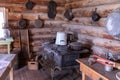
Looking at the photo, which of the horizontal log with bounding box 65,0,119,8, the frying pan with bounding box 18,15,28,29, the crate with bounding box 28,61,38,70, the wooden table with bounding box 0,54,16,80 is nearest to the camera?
the wooden table with bounding box 0,54,16,80

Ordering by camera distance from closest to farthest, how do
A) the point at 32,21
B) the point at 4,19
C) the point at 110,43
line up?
the point at 110,43, the point at 4,19, the point at 32,21

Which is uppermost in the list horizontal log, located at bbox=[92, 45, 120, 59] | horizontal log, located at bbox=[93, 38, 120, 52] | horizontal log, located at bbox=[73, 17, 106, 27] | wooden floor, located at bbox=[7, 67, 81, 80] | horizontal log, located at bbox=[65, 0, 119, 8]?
Answer: horizontal log, located at bbox=[65, 0, 119, 8]

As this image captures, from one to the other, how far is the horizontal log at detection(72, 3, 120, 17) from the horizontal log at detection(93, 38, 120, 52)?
47cm

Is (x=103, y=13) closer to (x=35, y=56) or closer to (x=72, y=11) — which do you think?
(x=72, y=11)

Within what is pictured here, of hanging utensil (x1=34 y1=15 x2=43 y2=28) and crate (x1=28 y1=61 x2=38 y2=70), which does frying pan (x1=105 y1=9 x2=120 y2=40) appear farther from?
hanging utensil (x1=34 y1=15 x2=43 y2=28)

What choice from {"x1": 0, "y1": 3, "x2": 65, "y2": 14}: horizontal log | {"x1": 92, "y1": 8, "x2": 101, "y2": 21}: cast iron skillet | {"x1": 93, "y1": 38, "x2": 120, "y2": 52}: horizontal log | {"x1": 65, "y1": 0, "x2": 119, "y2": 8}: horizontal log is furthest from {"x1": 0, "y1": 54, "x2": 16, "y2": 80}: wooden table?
{"x1": 0, "y1": 3, "x2": 65, "y2": 14}: horizontal log

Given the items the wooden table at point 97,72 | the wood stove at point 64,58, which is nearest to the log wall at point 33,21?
the wood stove at point 64,58

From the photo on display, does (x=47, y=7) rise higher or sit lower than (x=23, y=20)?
higher

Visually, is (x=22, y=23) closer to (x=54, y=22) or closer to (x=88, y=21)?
(x=54, y=22)

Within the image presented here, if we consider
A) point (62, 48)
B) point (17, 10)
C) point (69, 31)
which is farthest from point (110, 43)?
point (17, 10)

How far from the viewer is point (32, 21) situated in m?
4.67

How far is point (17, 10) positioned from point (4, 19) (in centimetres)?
42

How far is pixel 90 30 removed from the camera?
361 cm

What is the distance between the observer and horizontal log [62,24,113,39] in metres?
3.08
